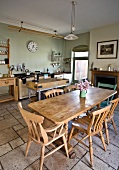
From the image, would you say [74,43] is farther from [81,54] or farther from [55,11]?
[55,11]

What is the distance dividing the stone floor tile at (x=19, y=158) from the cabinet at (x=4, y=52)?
131 inches

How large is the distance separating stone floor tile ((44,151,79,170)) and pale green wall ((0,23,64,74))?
386 centimetres

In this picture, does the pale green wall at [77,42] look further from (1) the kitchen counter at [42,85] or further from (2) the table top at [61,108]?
(2) the table top at [61,108]

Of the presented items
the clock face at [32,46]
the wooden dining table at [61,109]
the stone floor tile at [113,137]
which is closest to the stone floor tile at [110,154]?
the stone floor tile at [113,137]

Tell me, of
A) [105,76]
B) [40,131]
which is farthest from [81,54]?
[40,131]

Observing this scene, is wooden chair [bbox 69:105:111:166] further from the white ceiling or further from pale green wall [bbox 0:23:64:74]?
pale green wall [bbox 0:23:64:74]

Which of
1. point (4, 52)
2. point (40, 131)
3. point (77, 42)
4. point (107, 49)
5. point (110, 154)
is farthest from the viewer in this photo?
point (77, 42)

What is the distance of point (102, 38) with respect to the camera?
4.75 meters

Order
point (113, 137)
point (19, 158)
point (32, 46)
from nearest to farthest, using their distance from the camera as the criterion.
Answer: point (19, 158) → point (113, 137) → point (32, 46)

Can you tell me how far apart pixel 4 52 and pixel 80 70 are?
3.64 m

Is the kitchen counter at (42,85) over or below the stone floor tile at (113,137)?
over

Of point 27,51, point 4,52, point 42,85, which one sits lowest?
point 42,85

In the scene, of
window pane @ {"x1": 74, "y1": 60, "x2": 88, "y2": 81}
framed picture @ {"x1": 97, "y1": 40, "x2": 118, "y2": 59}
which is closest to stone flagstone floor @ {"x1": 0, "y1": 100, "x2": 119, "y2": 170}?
framed picture @ {"x1": 97, "y1": 40, "x2": 118, "y2": 59}

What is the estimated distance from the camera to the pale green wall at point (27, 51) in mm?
4679
